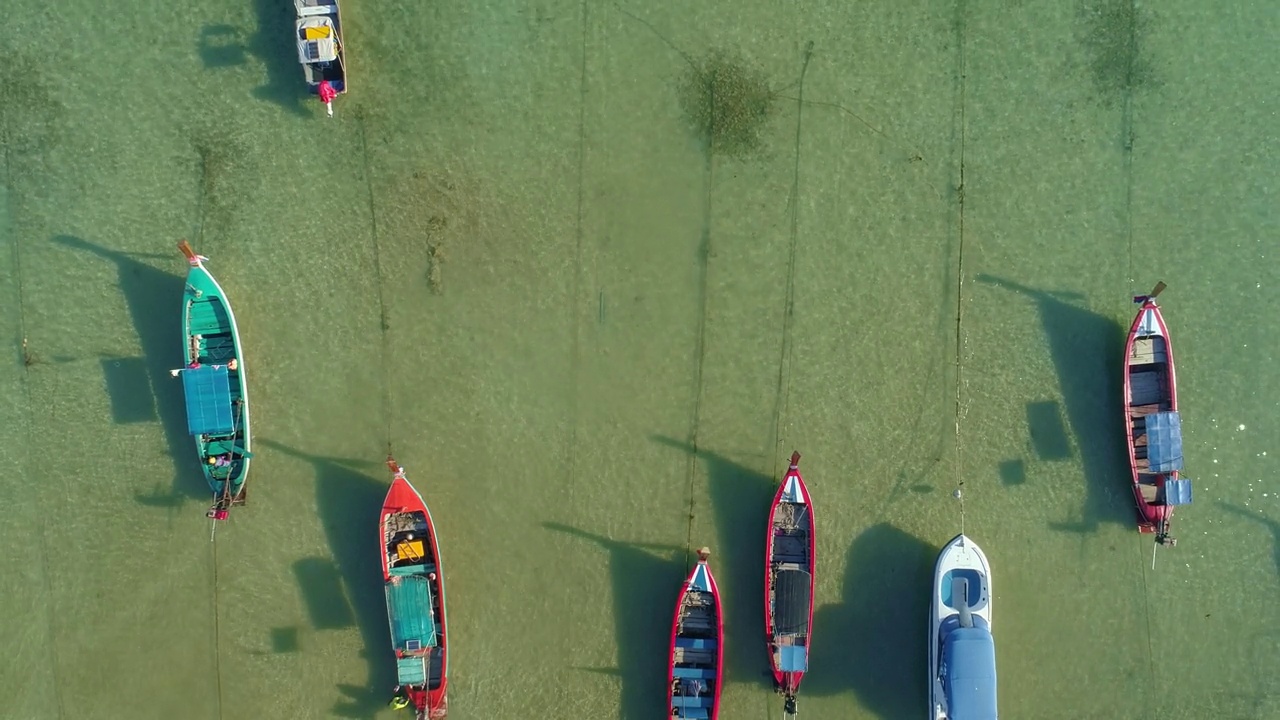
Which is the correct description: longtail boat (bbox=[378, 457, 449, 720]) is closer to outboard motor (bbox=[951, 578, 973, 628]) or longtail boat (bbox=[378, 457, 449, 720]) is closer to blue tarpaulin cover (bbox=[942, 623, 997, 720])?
blue tarpaulin cover (bbox=[942, 623, 997, 720])

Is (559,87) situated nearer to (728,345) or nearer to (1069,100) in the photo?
(728,345)

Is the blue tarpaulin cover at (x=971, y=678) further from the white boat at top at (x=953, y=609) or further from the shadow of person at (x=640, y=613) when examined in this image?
the shadow of person at (x=640, y=613)

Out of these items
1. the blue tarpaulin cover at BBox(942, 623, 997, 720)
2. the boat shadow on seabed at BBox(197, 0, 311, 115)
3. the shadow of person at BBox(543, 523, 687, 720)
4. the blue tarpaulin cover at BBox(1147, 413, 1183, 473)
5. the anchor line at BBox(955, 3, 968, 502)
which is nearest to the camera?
the blue tarpaulin cover at BBox(942, 623, 997, 720)

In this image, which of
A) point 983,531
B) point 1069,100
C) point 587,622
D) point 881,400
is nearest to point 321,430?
point 587,622

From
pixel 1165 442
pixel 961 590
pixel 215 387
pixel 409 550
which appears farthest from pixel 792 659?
pixel 215 387

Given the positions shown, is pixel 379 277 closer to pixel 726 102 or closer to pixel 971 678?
pixel 726 102

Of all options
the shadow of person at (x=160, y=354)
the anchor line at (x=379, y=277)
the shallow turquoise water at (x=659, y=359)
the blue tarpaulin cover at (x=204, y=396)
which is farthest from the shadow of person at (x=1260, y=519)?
the shadow of person at (x=160, y=354)

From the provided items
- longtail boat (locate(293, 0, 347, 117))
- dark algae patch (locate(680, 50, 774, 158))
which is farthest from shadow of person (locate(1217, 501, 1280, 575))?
longtail boat (locate(293, 0, 347, 117))
